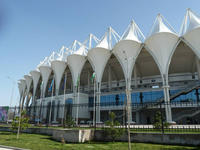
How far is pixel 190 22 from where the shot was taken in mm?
Result: 28750

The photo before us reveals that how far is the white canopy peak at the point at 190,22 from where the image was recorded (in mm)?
27631

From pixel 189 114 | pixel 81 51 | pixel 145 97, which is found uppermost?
pixel 81 51

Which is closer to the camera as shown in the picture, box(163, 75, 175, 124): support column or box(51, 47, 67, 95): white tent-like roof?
box(163, 75, 175, 124): support column

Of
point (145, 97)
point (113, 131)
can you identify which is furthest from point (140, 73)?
point (113, 131)

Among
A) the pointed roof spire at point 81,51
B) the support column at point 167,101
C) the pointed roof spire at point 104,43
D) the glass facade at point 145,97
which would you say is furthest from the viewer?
the pointed roof spire at point 81,51

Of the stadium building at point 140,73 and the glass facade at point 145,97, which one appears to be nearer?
the stadium building at point 140,73

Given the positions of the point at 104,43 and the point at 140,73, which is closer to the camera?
the point at 104,43

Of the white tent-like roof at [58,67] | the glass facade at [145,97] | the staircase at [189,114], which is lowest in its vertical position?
the staircase at [189,114]

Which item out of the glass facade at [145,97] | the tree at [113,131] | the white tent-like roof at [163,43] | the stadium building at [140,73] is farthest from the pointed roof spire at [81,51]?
the tree at [113,131]

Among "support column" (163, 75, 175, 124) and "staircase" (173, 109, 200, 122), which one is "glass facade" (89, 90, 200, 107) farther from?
"support column" (163, 75, 175, 124)

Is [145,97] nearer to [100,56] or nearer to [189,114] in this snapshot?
[189,114]

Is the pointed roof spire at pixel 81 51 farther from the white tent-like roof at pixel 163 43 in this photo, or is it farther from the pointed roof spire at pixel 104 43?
the white tent-like roof at pixel 163 43

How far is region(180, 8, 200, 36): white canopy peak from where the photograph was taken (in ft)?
90.7

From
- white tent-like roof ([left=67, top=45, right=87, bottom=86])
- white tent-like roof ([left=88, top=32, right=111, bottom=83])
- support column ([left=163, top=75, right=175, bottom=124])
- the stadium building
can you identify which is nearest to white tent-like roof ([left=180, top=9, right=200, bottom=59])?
the stadium building
